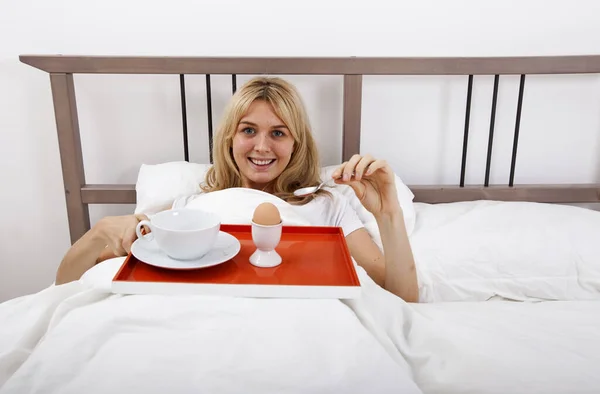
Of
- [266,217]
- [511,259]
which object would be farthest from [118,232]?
[511,259]

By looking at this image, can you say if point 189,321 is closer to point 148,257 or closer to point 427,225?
point 148,257

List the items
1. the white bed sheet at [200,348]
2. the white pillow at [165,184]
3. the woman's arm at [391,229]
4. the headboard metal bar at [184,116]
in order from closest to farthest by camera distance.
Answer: the white bed sheet at [200,348], the woman's arm at [391,229], the white pillow at [165,184], the headboard metal bar at [184,116]

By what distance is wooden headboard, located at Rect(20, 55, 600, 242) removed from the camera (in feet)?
4.51

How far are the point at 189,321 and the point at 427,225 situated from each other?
30.6 inches

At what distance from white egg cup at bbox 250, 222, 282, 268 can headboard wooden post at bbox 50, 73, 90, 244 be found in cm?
85

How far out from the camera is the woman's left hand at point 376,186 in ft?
3.17

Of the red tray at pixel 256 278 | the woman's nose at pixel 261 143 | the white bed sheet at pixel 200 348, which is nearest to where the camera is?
the white bed sheet at pixel 200 348

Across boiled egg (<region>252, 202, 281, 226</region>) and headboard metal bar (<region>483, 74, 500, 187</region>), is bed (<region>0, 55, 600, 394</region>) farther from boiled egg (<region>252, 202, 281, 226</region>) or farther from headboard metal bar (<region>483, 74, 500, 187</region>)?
boiled egg (<region>252, 202, 281, 226</region>)

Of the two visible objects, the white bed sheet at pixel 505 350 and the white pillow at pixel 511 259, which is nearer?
the white bed sheet at pixel 505 350

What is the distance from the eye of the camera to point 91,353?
2.13 feet

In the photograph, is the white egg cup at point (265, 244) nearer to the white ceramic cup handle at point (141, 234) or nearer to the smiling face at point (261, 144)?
the white ceramic cup handle at point (141, 234)

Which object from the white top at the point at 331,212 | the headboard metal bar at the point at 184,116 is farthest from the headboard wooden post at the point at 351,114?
the headboard metal bar at the point at 184,116

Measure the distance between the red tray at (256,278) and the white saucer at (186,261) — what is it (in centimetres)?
2
